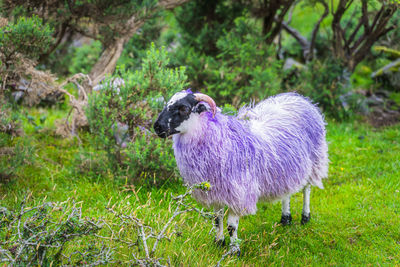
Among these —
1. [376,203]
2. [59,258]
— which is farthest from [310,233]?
[59,258]

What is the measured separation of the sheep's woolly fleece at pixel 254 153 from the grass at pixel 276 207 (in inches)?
16.9

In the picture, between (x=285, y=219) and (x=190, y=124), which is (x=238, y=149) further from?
(x=285, y=219)

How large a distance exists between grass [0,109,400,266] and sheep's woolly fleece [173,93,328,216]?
428 mm

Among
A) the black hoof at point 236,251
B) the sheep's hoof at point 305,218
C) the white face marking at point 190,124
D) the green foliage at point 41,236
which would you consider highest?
the white face marking at point 190,124

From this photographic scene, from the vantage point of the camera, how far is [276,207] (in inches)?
214

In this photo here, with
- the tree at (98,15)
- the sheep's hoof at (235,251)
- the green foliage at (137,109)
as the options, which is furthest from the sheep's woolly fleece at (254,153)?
the tree at (98,15)

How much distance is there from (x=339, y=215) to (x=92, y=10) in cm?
500

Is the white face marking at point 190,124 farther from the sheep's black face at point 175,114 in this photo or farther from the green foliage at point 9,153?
the green foliage at point 9,153

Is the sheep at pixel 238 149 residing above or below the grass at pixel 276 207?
above

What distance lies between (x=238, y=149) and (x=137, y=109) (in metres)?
1.98

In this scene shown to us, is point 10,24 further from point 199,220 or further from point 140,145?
point 199,220

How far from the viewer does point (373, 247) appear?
421 cm

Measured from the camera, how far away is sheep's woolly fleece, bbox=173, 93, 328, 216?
3633 mm

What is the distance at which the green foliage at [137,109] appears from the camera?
5105mm
